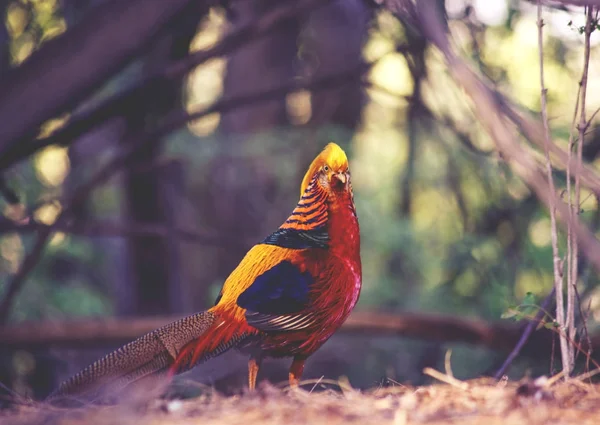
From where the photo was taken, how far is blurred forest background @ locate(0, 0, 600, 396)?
457cm

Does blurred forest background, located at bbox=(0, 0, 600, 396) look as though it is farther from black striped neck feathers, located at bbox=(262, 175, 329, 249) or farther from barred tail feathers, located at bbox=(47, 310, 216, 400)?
black striped neck feathers, located at bbox=(262, 175, 329, 249)

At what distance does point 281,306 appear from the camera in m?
3.18

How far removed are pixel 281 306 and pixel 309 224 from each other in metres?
0.39

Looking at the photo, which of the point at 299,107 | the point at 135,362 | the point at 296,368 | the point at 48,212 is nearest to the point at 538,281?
the point at 296,368

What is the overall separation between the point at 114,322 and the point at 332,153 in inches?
127

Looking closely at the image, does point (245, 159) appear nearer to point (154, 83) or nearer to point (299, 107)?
point (299, 107)

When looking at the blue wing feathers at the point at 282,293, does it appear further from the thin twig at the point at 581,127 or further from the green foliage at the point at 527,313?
the thin twig at the point at 581,127

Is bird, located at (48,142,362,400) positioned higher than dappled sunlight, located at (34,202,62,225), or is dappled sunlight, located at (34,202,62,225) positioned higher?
dappled sunlight, located at (34,202,62,225)

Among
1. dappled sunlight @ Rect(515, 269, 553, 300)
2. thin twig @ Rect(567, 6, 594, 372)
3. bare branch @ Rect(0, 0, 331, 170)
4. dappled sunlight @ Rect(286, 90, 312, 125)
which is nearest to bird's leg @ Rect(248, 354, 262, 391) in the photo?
thin twig @ Rect(567, 6, 594, 372)

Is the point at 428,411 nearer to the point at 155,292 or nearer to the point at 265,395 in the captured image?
the point at 265,395

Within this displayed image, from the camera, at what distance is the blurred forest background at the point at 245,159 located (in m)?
4.57

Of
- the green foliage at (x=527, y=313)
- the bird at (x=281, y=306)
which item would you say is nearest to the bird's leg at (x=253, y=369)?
the bird at (x=281, y=306)

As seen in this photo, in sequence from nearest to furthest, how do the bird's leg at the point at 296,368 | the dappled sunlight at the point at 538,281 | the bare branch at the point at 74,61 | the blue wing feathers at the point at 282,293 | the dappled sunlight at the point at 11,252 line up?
the blue wing feathers at the point at 282,293 < the bird's leg at the point at 296,368 < the bare branch at the point at 74,61 < the dappled sunlight at the point at 538,281 < the dappled sunlight at the point at 11,252

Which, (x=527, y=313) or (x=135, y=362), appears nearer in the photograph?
(x=135, y=362)
